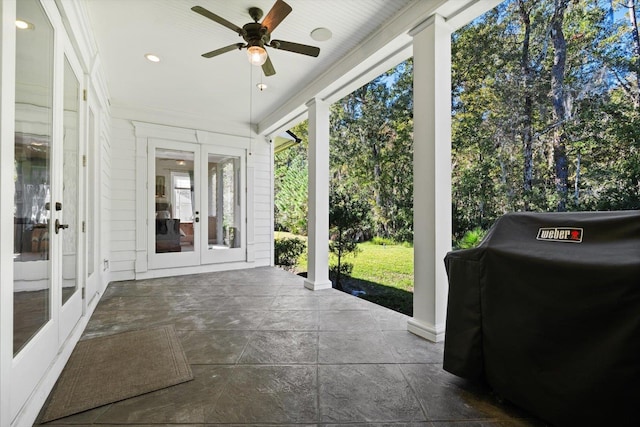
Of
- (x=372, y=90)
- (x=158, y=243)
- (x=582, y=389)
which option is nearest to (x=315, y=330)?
(x=582, y=389)

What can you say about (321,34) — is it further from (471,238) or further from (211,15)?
(471,238)

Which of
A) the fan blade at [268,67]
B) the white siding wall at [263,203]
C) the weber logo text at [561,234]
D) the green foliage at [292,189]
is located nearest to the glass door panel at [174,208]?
the white siding wall at [263,203]

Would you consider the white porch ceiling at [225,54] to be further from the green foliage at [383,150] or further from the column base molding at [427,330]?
the column base molding at [427,330]

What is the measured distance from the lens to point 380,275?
543cm

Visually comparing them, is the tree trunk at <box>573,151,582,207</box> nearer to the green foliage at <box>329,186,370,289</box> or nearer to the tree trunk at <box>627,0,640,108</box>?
the tree trunk at <box>627,0,640,108</box>

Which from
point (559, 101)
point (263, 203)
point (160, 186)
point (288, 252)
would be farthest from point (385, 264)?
point (160, 186)

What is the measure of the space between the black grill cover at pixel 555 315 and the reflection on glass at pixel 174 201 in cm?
463

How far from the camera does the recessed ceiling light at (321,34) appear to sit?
291 cm

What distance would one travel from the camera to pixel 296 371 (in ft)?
6.61

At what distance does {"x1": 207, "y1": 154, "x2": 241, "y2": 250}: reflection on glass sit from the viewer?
18.1ft

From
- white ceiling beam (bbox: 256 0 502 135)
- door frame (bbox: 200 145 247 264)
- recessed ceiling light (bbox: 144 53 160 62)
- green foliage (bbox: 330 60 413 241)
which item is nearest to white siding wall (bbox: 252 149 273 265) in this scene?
door frame (bbox: 200 145 247 264)

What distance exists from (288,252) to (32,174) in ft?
17.4

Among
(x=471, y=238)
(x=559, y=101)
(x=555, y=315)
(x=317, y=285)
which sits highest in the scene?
(x=559, y=101)

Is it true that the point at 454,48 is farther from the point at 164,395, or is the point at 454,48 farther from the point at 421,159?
the point at 164,395
